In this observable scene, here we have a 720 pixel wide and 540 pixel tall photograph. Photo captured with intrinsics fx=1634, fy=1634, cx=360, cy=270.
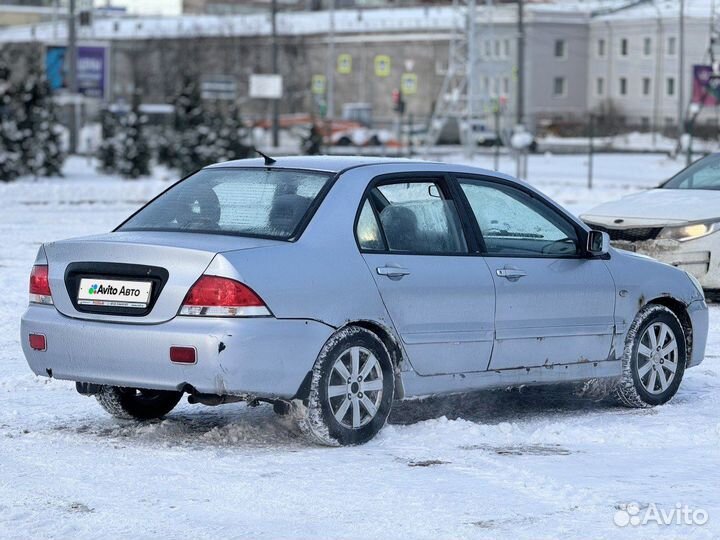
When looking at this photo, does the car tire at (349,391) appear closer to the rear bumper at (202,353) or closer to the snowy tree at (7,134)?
the rear bumper at (202,353)

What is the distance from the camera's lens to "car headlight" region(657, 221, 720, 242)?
45.3 ft

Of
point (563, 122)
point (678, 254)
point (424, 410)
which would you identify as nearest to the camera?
point (424, 410)

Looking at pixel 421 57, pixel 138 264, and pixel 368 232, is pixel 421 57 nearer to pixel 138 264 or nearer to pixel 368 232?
pixel 368 232

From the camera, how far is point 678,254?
45.0ft

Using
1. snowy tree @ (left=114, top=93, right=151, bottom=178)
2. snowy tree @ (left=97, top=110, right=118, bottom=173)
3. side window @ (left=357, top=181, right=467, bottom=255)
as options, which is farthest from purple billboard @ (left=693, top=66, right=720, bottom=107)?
side window @ (left=357, top=181, right=467, bottom=255)

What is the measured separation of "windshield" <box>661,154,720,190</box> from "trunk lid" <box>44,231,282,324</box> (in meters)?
8.49

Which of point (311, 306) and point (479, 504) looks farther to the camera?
point (311, 306)

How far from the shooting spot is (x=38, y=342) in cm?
775

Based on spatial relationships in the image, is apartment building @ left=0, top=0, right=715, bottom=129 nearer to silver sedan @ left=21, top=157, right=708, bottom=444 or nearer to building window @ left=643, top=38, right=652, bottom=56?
building window @ left=643, top=38, right=652, bottom=56

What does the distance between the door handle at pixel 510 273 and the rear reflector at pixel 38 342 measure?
7.50ft

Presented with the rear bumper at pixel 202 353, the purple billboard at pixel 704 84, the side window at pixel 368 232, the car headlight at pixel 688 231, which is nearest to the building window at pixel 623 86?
the purple billboard at pixel 704 84

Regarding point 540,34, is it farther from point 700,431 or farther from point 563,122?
point 700,431

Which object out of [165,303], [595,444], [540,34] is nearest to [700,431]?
[595,444]

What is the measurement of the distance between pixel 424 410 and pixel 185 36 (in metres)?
93.0
